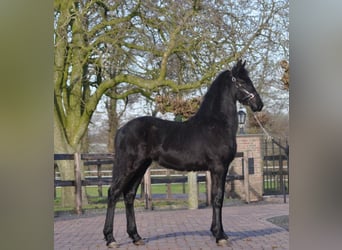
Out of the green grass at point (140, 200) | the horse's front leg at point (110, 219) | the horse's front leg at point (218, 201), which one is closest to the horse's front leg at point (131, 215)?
the horse's front leg at point (110, 219)

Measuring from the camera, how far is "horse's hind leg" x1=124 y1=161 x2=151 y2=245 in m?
3.37

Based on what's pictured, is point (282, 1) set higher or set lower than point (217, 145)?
higher

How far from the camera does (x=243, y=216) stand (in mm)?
3889

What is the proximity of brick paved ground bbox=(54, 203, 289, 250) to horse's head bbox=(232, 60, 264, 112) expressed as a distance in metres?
1.11

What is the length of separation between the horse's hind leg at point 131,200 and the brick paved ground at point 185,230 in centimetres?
7

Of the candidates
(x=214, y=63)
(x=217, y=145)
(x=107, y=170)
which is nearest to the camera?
(x=217, y=145)

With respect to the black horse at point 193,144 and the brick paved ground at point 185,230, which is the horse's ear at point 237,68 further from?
the brick paved ground at point 185,230

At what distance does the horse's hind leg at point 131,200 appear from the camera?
3.37 metres

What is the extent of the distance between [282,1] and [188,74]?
122 cm

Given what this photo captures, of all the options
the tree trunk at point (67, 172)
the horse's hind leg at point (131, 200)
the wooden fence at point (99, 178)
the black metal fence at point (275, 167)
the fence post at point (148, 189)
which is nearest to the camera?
the horse's hind leg at point (131, 200)

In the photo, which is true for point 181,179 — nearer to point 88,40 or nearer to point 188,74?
point 188,74

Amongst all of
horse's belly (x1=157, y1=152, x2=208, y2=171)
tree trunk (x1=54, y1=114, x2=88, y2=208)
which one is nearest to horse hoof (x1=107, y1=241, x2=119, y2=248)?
horse's belly (x1=157, y1=152, x2=208, y2=171)

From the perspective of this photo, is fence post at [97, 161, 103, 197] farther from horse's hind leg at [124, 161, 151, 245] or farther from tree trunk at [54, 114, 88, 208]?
horse's hind leg at [124, 161, 151, 245]
